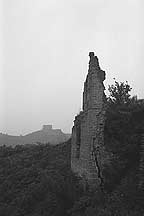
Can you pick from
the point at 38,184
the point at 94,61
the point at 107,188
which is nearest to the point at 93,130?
the point at 107,188

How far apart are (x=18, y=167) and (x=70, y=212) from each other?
9637 millimetres

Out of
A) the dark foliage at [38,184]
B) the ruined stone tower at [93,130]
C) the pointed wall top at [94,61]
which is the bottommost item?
the dark foliage at [38,184]

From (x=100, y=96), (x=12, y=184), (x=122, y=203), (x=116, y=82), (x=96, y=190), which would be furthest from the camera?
(x=116, y=82)

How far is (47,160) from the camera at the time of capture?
21031 mm

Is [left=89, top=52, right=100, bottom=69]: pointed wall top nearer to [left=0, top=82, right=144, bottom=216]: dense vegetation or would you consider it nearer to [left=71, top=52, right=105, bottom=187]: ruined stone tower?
[left=71, top=52, right=105, bottom=187]: ruined stone tower

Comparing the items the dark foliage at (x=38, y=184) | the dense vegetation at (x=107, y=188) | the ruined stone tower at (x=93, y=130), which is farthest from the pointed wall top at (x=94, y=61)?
the dark foliage at (x=38, y=184)

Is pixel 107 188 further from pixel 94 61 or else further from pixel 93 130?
pixel 94 61

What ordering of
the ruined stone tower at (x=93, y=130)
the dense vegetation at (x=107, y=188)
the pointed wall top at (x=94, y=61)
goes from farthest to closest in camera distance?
the pointed wall top at (x=94, y=61) < the ruined stone tower at (x=93, y=130) < the dense vegetation at (x=107, y=188)

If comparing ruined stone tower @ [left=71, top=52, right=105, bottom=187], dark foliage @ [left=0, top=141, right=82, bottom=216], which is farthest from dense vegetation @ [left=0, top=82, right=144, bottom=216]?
ruined stone tower @ [left=71, top=52, right=105, bottom=187]

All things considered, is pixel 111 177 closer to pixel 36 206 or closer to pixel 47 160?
pixel 36 206

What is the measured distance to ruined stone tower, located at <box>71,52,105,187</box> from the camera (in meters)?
12.4

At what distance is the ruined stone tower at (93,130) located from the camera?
12.4m

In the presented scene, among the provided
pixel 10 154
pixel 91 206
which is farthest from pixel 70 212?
pixel 10 154

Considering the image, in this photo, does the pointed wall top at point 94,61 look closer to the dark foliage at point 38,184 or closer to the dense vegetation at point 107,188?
the dense vegetation at point 107,188
